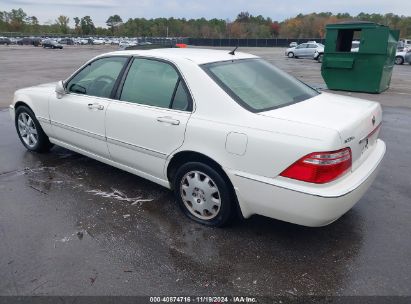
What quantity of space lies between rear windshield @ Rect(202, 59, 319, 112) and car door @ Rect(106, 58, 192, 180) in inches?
15.0

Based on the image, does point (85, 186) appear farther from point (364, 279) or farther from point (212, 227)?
point (364, 279)

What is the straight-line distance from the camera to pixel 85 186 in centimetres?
438

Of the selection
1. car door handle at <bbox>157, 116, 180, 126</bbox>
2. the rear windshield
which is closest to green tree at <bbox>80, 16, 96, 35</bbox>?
the rear windshield

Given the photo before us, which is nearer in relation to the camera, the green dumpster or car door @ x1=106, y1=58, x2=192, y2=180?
car door @ x1=106, y1=58, x2=192, y2=180

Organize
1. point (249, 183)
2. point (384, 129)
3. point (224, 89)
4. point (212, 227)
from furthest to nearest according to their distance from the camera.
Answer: point (384, 129)
point (212, 227)
point (224, 89)
point (249, 183)

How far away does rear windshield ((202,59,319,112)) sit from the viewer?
3.25m

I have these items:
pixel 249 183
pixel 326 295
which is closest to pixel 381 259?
pixel 326 295

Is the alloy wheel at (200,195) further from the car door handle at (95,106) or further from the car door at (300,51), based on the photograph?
the car door at (300,51)

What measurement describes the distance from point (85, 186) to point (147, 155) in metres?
1.14

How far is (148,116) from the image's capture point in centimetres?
358

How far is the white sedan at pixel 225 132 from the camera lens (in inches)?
109

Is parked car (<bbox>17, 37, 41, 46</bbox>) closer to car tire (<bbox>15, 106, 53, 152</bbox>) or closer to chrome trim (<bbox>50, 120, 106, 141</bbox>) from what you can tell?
car tire (<bbox>15, 106, 53, 152</bbox>)

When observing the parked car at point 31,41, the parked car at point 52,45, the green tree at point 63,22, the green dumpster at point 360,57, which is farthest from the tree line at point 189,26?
the green dumpster at point 360,57

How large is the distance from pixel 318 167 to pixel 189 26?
139311 mm
